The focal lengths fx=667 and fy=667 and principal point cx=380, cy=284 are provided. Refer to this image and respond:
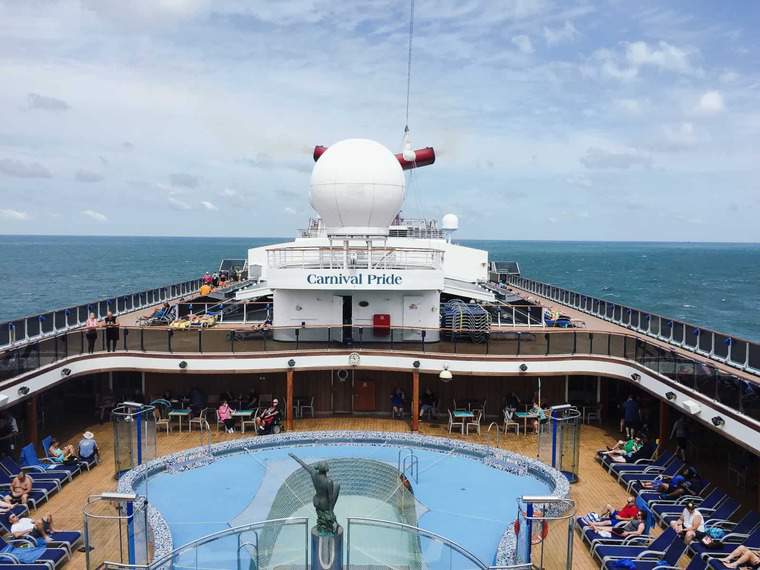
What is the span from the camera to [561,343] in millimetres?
20625

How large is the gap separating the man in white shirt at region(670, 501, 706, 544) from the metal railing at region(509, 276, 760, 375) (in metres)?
4.95

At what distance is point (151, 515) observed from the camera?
1330cm

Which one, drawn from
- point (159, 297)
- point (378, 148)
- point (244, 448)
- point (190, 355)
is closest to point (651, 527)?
point (244, 448)

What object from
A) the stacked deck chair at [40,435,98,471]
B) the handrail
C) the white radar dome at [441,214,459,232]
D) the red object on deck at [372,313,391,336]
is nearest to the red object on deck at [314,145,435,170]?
the white radar dome at [441,214,459,232]

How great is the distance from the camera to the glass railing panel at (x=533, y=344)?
19969 millimetres

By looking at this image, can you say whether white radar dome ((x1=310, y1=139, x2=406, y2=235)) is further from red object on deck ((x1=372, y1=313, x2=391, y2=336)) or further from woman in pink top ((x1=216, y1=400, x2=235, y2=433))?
woman in pink top ((x1=216, y1=400, x2=235, y2=433))

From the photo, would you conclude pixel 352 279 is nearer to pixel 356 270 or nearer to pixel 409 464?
pixel 356 270

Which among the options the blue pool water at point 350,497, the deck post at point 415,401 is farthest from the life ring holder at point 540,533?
the deck post at point 415,401

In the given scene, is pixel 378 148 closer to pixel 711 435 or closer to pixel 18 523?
pixel 711 435

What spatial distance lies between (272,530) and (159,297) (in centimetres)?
2376

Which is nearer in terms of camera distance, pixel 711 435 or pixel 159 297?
pixel 711 435

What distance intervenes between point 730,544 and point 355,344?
11566 mm

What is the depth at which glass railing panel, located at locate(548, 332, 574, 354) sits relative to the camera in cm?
2006

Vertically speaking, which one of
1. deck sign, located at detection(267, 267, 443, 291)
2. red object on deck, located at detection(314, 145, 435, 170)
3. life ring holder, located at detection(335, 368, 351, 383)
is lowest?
life ring holder, located at detection(335, 368, 351, 383)
